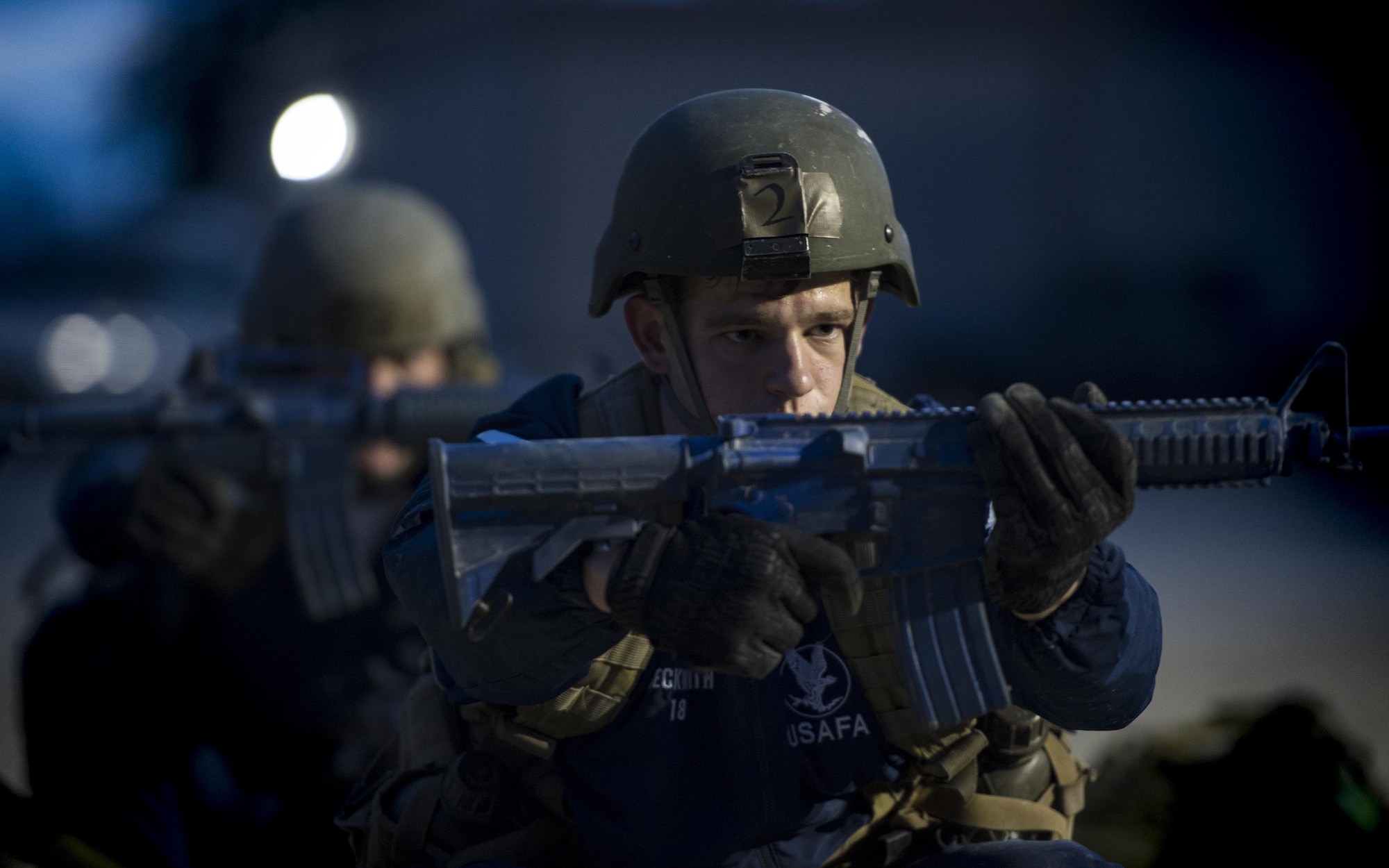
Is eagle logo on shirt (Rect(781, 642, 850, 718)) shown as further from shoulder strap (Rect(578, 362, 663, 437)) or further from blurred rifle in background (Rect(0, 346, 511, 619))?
blurred rifle in background (Rect(0, 346, 511, 619))

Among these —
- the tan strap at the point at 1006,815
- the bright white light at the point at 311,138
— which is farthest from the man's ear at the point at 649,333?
the bright white light at the point at 311,138

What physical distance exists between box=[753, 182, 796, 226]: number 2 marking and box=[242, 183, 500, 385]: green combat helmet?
371 cm

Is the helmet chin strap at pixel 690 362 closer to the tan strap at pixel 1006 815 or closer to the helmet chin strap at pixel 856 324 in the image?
the helmet chin strap at pixel 856 324

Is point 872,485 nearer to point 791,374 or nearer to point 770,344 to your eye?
point 791,374

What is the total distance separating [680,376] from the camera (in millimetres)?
2504

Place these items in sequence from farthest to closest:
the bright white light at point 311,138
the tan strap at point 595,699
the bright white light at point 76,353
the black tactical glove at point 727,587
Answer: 1. the bright white light at point 76,353
2. the bright white light at point 311,138
3. the tan strap at point 595,699
4. the black tactical glove at point 727,587

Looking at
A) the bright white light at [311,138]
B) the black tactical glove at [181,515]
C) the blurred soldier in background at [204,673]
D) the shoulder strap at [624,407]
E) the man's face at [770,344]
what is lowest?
the blurred soldier in background at [204,673]

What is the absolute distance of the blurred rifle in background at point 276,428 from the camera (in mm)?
4871

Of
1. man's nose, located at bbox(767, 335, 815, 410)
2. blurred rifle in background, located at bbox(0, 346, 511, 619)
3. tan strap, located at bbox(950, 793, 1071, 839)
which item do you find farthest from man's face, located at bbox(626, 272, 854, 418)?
blurred rifle in background, located at bbox(0, 346, 511, 619)

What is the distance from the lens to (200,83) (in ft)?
63.2

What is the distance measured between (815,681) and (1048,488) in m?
0.64

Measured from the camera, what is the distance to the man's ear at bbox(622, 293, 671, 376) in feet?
8.49

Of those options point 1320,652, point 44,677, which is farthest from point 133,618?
point 1320,652

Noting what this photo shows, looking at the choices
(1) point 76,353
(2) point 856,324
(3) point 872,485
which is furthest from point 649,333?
(1) point 76,353
